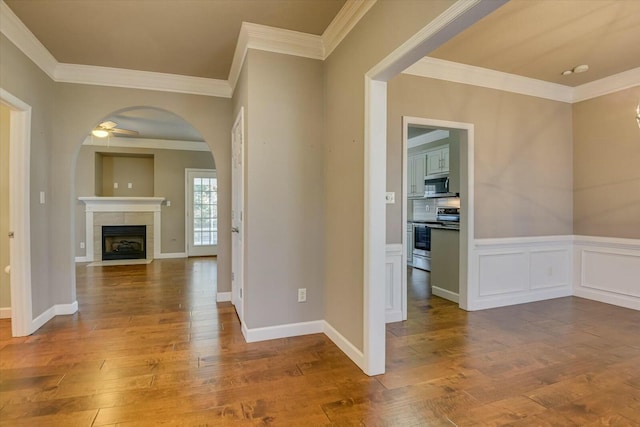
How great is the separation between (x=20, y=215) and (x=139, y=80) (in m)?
1.81

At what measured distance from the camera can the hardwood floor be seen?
6.07 ft

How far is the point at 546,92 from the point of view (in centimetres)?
407

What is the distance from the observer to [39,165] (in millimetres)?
3184

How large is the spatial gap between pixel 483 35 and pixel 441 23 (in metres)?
1.66

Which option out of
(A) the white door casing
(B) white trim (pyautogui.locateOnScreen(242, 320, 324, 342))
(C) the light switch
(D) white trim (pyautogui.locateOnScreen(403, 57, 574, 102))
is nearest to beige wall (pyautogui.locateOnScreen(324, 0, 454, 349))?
(B) white trim (pyautogui.locateOnScreen(242, 320, 324, 342))

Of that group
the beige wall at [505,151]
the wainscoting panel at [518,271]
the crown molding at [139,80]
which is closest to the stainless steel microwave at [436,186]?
the beige wall at [505,151]

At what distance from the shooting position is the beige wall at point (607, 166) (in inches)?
148

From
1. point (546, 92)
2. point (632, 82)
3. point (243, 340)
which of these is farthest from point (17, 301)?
point (632, 82)

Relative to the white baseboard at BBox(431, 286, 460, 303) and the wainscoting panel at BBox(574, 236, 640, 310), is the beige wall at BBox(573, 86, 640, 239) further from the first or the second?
the white baseboard at BBox(431, 286, 460, 303)

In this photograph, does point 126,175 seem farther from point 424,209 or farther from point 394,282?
point 394,282

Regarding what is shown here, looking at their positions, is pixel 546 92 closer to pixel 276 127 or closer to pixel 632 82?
pixel 632 82

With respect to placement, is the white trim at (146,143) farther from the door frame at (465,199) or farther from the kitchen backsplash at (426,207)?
the door frame at (465,199)

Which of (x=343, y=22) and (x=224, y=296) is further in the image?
(x=224, y=296)

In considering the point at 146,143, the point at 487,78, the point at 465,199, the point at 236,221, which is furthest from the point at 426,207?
the point at 146,143
